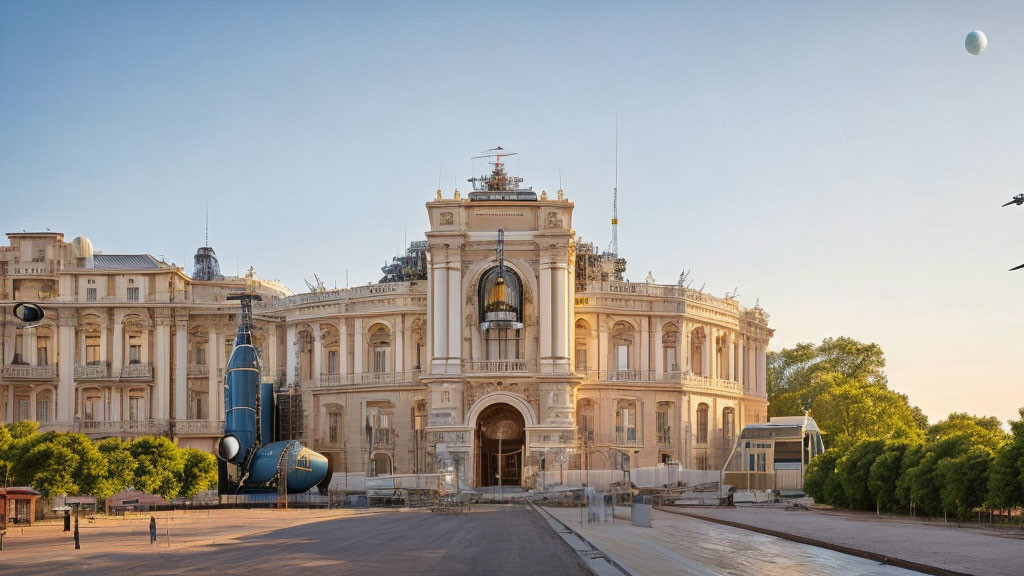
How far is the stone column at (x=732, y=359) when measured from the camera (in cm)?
11794

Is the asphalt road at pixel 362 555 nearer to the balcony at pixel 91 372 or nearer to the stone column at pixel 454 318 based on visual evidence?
the stone column at pixel 454 318

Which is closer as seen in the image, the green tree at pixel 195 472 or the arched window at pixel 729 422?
the green tree at pixel 195 472

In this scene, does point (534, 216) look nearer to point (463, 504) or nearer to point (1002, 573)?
point (463, 504)

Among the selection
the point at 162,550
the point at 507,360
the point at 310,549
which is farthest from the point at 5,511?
the point at 507,360

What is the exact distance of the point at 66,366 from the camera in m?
113

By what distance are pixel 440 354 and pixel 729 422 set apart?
32.3 m

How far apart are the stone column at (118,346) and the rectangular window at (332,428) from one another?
65.3ft

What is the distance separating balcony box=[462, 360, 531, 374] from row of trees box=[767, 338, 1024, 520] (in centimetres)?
2389

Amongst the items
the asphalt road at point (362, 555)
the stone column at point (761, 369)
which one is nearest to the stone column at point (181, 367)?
the stone column at point (761, 369)

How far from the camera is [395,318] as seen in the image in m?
108

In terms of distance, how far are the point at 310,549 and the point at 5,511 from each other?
2462 cm

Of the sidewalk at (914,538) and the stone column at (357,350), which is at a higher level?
the stone column at (357,350)

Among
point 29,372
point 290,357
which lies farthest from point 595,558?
point 29,372

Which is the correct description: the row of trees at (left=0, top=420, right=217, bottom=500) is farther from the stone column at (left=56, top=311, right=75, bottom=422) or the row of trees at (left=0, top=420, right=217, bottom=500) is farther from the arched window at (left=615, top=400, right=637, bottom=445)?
the arched window at (left=615, top=400, right=637, bottom=445)
